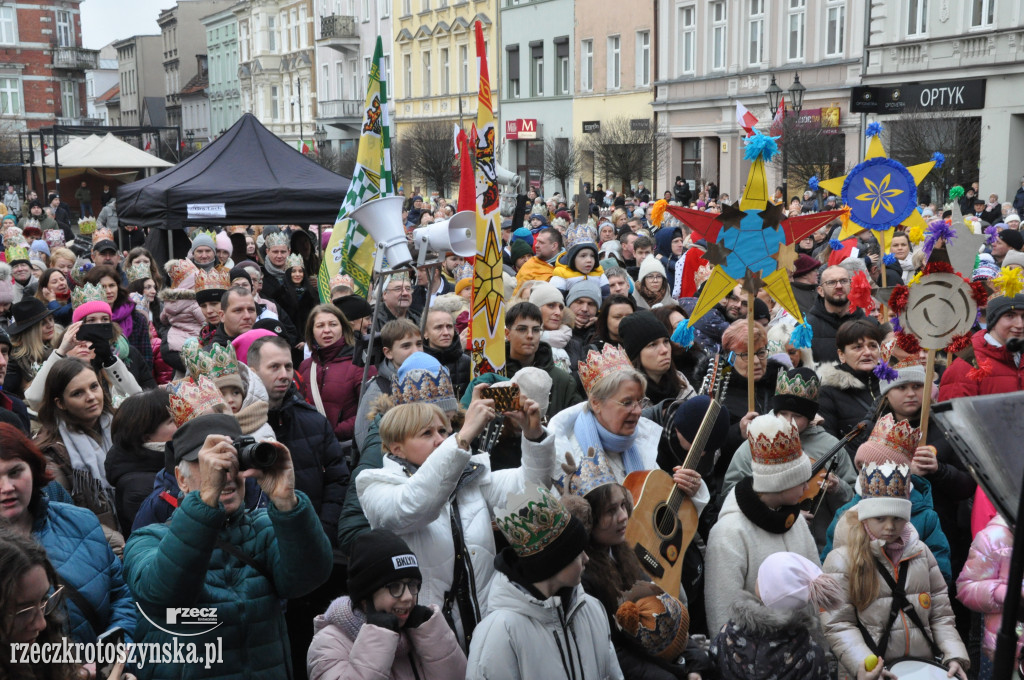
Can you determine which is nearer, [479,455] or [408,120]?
[479,455]

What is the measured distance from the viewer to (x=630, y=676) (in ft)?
12.3

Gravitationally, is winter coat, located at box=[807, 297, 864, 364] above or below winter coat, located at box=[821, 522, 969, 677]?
above

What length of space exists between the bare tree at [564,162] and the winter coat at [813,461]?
104ft

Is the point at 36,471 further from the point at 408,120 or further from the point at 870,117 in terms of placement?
the point at 408,120

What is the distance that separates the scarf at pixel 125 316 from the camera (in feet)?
26.4

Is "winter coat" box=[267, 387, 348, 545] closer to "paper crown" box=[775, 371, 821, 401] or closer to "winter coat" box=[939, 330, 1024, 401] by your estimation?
"paper crown" box=[775, 371, 821, 401]

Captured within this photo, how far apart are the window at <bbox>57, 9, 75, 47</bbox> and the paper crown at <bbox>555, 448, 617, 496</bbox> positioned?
86.6m

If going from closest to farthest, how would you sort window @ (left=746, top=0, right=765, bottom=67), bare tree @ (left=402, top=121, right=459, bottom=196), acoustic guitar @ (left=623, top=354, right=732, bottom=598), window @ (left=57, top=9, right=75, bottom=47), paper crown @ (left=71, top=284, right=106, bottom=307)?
acoustic guitar @ (left=623, top=354, right=732, bottom=598) < paper crown @ (left=71, top=284, right=106, bottom=307) < window @ (left=746, top=0, right=765, bottom=67) < bare tree @ (left=402, top=121, right=459, bottom=196) < window @ (left=57, top=9, right=75, bottom=47)

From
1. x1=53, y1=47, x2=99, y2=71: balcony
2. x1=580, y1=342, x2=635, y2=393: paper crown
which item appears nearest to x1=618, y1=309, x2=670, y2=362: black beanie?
x1=580, y1=342, x2=635, y2=393: paper crown

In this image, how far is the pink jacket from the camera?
4.42 m

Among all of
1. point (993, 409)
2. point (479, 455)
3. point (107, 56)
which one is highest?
point (107, 56)

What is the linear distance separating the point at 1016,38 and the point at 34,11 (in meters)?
75.0

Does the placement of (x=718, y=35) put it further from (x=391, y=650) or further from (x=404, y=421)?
(x=391, y=650)

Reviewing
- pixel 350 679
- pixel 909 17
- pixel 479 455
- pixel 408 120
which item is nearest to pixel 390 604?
pixel 350 679
